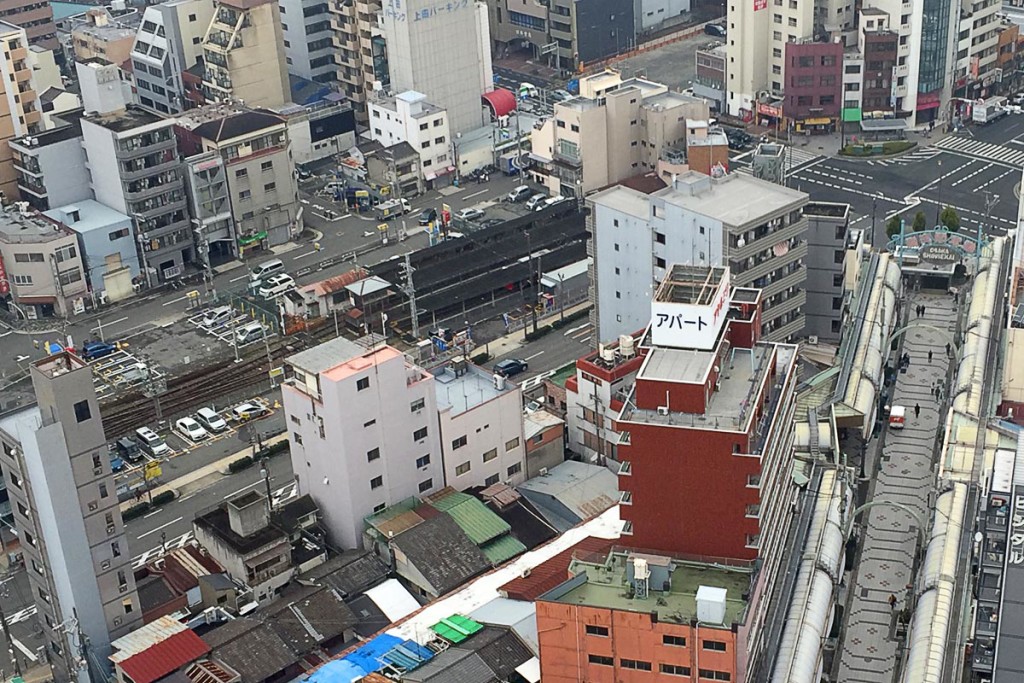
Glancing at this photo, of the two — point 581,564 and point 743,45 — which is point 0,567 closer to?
point 581,564

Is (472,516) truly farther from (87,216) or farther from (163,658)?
(87,216)

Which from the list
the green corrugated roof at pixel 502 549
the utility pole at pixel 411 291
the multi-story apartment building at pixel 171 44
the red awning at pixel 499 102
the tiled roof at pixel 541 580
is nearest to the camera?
the tiled roof at pixel 541 580

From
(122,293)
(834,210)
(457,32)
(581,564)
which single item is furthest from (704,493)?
(457,32)

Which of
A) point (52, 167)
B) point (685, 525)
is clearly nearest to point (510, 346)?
point (52, 167)

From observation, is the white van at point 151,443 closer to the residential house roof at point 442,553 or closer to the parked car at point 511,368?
the parked car at point 511,368

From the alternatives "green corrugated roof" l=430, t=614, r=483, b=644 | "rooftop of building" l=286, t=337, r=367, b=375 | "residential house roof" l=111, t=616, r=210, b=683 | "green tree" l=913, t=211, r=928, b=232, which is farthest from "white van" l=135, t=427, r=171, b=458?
"green tree" l=913, t=211, r=928, b=232

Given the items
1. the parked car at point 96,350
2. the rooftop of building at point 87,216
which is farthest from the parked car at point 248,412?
the rooftop of building at point 87,216

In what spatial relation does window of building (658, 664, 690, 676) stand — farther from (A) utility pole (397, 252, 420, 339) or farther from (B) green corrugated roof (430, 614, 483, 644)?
(A) utility pole (397, 252, 420, 339)
